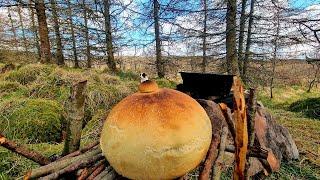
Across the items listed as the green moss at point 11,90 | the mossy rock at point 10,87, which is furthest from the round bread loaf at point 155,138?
the mossy rock at point 10,87

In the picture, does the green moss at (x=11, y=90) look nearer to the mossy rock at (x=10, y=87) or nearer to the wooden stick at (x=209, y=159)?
the mossy rock at (x=10, y=87)

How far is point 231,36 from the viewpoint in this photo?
37.4 ft

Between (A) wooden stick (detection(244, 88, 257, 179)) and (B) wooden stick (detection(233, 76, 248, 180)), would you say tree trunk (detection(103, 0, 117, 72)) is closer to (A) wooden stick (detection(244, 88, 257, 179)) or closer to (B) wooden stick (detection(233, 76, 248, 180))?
(A) wooden stick (detection(244, 88, 257, 179))

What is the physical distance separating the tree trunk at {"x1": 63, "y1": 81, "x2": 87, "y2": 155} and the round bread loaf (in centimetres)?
37

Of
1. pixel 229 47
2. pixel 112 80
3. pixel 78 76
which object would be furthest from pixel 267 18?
pixel 78 76

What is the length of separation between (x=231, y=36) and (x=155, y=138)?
11.0 metres

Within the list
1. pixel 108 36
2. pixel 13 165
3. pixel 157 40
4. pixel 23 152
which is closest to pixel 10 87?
pixel 13 165

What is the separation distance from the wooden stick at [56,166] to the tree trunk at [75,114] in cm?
17

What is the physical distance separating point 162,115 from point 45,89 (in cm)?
506

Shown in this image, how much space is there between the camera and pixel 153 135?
101 cm

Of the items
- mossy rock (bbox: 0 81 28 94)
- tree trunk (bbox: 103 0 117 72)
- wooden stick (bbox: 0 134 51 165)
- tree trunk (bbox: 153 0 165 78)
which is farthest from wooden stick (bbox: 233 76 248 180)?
tree trunk (bbox: 153 0 165 78)

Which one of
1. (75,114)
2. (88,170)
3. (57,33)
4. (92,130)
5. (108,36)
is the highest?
(57,33)

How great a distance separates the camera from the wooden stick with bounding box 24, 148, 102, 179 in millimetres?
1256

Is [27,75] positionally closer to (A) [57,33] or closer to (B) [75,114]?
(B) [75,114]
